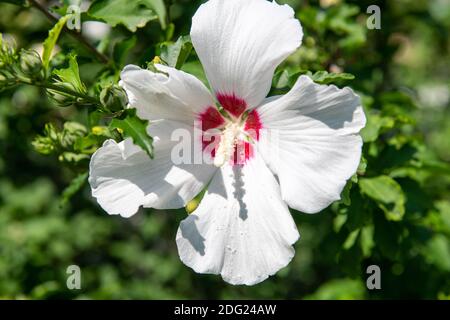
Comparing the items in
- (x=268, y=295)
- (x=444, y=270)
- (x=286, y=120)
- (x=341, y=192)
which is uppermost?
(x=286, y=120)

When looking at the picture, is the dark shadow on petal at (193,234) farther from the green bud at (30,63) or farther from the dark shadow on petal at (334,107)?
the green bud at (30,63)

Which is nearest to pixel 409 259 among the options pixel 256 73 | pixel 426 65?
pixel 256 73

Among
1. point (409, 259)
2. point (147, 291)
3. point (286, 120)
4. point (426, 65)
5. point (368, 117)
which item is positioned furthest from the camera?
point (426, 65)

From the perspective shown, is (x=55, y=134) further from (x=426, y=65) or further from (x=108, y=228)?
(x=426, y=65)

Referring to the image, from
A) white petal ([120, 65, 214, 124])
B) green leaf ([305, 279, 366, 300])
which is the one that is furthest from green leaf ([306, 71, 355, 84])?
green leaf ([305, 279, 366, 300])

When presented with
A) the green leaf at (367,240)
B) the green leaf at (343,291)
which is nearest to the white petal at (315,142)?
the green leaf at (367,240)

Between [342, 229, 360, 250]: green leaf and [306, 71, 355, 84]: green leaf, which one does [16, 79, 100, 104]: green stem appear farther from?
[342, 229, 360, 250]: green leaf
